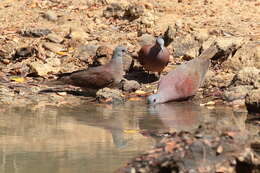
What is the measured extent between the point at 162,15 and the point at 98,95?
11.1ft

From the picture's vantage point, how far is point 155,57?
8.80 meters

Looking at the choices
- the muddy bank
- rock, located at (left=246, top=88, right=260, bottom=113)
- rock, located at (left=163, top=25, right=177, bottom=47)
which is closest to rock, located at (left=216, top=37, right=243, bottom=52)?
rock, located at (left=163, top=25, right=177, bottom=47)

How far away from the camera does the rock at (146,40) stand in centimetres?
1008

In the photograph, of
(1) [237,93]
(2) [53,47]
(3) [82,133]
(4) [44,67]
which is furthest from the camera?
(2) [53,47]

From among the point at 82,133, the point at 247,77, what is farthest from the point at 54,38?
the point at 82,133

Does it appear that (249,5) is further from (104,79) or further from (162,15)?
(104,79)

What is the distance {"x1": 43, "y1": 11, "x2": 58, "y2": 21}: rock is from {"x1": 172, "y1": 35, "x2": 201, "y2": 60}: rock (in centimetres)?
234

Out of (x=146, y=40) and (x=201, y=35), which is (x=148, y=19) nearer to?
(x=146, y=40)

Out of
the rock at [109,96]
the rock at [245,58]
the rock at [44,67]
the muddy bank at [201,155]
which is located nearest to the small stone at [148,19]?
the rock at [44,67]

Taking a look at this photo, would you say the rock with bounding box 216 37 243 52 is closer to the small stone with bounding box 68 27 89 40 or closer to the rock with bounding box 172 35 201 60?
the rock with bounding box 172 35 201 60

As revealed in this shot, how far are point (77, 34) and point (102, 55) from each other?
129 centimetres

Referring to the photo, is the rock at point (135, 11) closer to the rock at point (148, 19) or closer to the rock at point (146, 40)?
the rock at point (148, 19)

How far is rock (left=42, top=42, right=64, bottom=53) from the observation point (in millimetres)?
10013

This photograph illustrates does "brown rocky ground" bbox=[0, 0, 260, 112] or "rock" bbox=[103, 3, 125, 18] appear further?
"rock" bbox=[103, 3, 125, 18]
